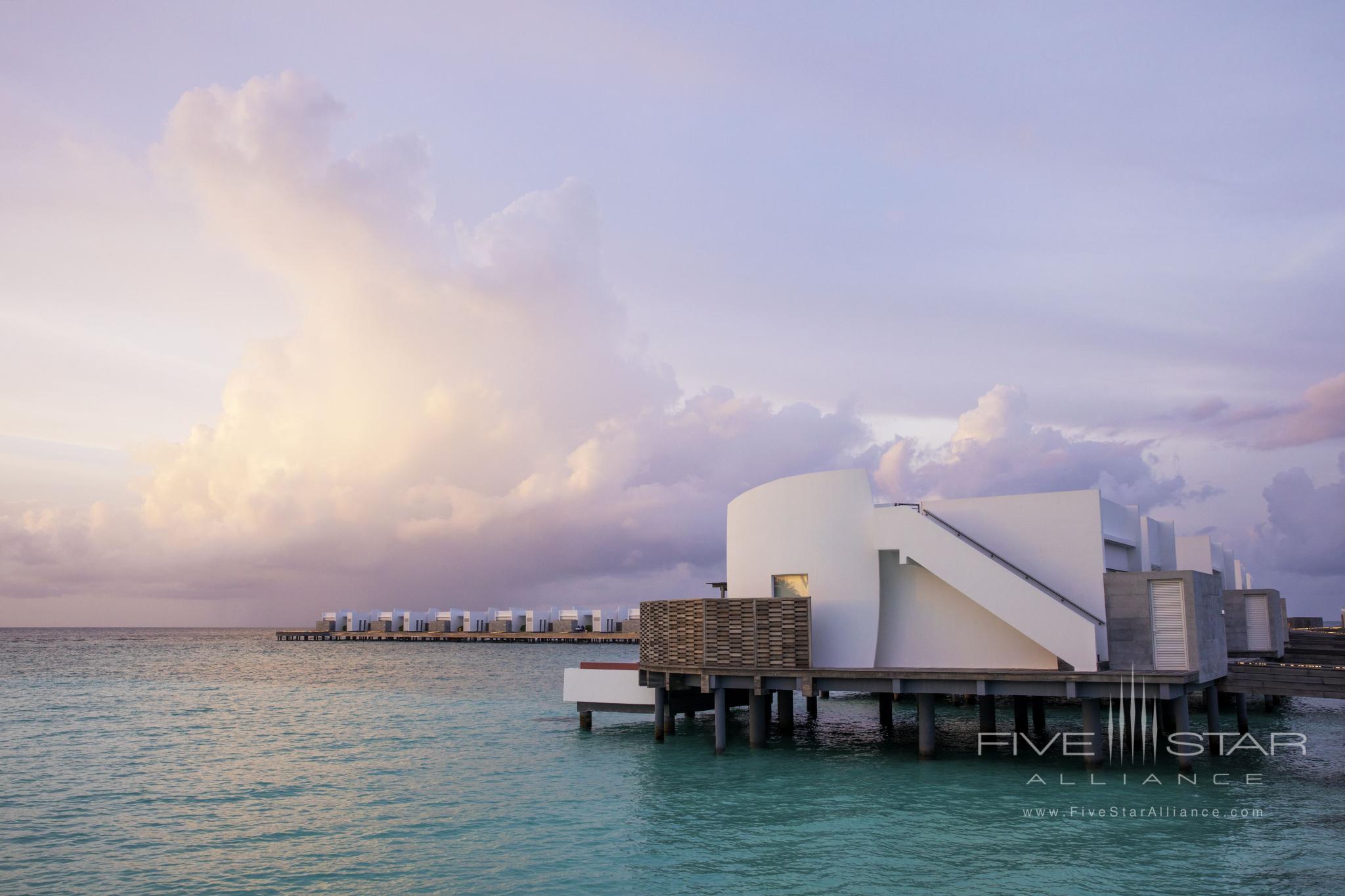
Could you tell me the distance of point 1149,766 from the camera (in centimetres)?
2395

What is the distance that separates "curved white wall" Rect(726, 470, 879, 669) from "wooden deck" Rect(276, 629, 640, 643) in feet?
398

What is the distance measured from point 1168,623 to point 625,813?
595 inches

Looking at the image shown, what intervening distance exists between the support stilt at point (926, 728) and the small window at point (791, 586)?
4.43 meters

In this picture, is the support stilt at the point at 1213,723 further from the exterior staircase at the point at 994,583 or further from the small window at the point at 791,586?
the small window at the point at 791,586

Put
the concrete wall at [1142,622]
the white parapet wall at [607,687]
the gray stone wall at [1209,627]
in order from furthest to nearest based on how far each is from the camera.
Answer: the white parapet wall at [607,687] → the gray stone wall at [1209,627] → the concrete wall at [1142,622]

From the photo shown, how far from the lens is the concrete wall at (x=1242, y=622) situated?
36531 mm

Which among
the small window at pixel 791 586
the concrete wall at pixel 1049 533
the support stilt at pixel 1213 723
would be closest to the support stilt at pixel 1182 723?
the concrete wall at pixel 1049 533

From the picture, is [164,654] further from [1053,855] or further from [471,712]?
[1053,855]

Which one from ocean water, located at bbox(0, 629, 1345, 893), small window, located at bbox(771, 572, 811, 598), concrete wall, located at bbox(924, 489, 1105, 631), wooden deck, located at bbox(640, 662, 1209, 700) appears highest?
concrete wall, located at bbox(924, 489, 1105, 631)

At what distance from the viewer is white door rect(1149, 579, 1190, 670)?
2378 cm

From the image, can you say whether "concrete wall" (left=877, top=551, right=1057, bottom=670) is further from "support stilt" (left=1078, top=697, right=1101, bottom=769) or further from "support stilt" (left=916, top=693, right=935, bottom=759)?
"support stilt" (left=1078, top=697, right=1101, bottom=769)

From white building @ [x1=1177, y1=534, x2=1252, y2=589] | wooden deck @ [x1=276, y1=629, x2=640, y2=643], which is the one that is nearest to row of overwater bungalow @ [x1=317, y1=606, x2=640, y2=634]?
wooden deck @ [x1=276, y1=629, x2=640, y2=643]

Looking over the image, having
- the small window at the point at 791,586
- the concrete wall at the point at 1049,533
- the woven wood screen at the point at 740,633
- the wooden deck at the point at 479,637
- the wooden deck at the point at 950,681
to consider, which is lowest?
the wooden deck at the point at 479,637

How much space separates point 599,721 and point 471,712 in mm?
9351
